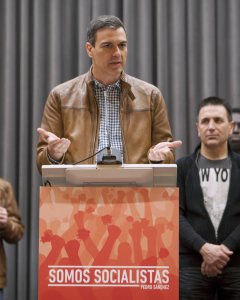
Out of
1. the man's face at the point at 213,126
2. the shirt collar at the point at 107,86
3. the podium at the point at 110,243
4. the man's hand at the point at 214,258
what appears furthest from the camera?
the man's face at the point at 213,126

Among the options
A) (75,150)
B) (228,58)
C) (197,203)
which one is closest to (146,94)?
(75,150)

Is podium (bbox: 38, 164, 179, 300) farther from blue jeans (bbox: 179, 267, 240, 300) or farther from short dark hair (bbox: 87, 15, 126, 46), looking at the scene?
blue jeans (bbox: 179, 267, 240, 300)

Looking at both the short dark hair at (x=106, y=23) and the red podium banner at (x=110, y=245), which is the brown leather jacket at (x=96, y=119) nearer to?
the short dark hair at (x=106, y=23)

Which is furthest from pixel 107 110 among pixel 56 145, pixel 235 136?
pixel 235 136

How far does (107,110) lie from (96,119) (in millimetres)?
60

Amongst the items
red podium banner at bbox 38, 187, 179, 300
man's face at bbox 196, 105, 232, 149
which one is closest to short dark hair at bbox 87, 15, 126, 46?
red podium banner at bbox 38, 187, 179, 300

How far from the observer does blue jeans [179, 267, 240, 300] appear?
2.79 m

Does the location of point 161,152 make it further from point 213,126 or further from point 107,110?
point 213,126

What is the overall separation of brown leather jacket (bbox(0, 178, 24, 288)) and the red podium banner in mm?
1620

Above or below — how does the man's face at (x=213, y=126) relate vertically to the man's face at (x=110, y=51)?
below

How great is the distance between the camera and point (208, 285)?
2.82 m

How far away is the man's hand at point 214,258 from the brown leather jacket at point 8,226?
108 cm

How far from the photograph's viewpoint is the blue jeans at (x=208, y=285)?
279cm

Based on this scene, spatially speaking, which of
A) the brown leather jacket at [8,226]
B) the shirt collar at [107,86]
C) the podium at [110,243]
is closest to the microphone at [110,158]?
the podium at [110,243]
